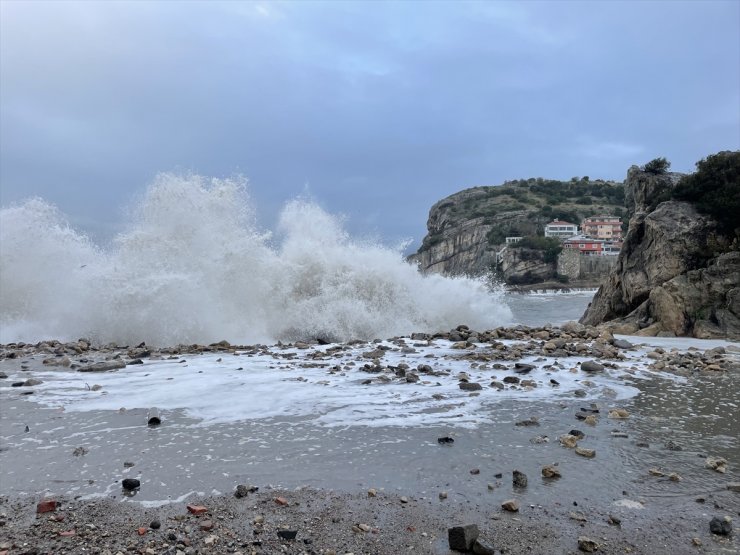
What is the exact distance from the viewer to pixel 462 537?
3045 mm

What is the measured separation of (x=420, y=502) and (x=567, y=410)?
3103 millimetres

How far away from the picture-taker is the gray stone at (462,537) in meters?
3.04

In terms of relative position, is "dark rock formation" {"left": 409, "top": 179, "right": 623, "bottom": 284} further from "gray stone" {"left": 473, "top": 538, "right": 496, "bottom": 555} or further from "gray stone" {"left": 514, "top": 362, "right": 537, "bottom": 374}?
"gray stone" {"left": 473, "top": 538, "right": 496, "bottom": 555}

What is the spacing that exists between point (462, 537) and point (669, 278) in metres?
15.9

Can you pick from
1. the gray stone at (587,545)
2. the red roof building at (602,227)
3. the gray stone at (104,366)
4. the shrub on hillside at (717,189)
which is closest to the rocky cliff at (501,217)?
the red roof building at (602,227)

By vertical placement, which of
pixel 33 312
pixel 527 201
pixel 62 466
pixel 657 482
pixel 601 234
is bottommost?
pixel 657 482

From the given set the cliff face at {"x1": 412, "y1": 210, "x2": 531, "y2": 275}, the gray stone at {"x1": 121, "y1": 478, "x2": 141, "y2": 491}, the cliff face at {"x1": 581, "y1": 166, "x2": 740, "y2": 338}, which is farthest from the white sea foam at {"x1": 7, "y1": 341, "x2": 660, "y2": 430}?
the cliff face at {"x1": 412, "y1": 210, "x2": 531, "y2": 275}

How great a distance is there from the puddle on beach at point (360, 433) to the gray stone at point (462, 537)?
0.69 meters

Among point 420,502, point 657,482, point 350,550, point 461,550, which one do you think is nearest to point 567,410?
point 657,482

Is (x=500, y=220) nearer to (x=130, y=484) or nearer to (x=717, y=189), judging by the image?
(x=717, y=189)

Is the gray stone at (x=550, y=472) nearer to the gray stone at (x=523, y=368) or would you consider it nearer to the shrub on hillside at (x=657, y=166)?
the gray stone at (x=523, y=368)

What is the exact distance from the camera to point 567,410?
6.05 meters

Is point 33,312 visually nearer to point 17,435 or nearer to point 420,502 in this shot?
point 17,435

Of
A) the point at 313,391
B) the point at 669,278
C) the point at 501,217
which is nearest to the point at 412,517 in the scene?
the point at 313,391
